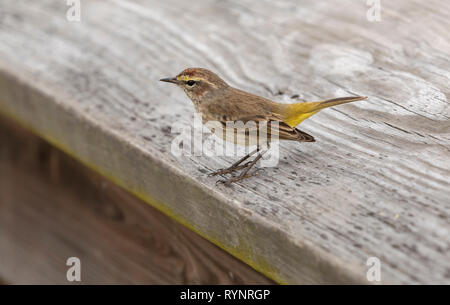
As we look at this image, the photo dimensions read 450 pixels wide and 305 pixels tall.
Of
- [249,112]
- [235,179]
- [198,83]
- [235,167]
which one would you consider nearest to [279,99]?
[249,112]

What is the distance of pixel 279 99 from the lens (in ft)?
7.80

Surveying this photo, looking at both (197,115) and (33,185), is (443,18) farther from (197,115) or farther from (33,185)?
(33,185)

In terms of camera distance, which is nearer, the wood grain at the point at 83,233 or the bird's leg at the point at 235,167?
the bird's leg at the point at 235,167

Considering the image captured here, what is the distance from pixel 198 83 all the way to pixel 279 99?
363 mm

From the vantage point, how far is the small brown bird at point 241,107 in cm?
208

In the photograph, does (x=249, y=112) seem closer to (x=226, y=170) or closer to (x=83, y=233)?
(x=226, y=170)

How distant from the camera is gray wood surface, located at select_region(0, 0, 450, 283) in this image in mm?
1533

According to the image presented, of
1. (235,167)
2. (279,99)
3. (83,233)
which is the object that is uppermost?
(279,99)

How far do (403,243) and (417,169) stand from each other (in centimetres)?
40

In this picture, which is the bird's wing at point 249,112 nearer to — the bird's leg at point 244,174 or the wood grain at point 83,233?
the bird's leg at point 244,174

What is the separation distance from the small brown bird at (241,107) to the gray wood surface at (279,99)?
74 millimetres

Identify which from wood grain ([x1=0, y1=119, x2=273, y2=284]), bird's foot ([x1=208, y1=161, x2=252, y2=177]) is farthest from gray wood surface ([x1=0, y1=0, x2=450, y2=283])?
wood grain ([x1=0, y1=119, x2=273, y2=284])

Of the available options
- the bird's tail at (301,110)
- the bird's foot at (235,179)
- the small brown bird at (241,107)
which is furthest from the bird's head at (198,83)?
the bird's foot at (235,179)
